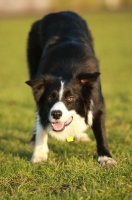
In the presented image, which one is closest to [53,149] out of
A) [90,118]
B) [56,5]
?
[90,118]

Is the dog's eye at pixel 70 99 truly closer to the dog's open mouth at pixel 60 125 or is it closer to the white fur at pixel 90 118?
the dog's open mouth at pixel 60 125

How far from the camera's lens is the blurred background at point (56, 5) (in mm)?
59688

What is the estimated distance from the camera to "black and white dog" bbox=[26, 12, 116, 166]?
214 inches

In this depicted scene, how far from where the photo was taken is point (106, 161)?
552 centimetres

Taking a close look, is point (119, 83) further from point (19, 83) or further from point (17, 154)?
point (17, 154)

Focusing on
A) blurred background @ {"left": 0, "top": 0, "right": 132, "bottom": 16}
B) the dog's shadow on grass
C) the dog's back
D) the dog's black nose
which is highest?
blurred background @ {"left": 0, "top": 0, "right": 132, "bottom": 16}

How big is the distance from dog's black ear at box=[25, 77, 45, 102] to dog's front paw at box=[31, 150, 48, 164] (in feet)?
2.51

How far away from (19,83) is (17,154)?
9.05 metres

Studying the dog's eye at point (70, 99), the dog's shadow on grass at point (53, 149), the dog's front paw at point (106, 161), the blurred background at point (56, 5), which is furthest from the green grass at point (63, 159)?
the blurred background at point (56, 5)

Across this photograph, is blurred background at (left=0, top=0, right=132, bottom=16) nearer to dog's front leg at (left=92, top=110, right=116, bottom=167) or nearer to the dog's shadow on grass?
the dog's shadow on grass

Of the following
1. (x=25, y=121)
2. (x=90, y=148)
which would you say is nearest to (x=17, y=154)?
(x=90, y=148)

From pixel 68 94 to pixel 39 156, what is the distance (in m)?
1.05

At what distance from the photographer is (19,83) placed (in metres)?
15.0

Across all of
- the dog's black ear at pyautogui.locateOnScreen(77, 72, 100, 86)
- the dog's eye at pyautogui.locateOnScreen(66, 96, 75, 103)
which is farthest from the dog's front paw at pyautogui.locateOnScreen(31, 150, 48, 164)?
the dog's black ear at pyautogui.locateOnScreen(77, 72, 100, 86)
